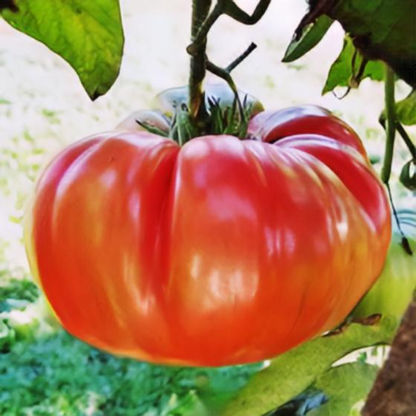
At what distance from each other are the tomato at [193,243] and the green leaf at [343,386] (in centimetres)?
14

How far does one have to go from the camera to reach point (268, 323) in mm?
287

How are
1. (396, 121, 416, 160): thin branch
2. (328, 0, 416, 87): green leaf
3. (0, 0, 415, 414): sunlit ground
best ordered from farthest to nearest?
1. (0, 0, 415, 414): sunlit ground
2. (396, 121, 416, 160): thin branch
3. (328, 0, 416, 87): green leaf

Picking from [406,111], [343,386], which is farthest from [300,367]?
[406,111]

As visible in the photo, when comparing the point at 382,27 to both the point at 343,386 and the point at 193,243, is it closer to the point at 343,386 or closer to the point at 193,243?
the point at 193,243

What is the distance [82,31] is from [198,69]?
0.16 ft

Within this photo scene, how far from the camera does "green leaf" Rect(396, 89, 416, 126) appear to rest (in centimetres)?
36

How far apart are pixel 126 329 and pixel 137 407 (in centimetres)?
36

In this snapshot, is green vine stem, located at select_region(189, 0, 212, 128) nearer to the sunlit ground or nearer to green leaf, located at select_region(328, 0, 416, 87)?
green leaf, located at select_region(328, 0, 416, 87)

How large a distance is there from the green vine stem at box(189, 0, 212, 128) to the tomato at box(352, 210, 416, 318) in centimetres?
12

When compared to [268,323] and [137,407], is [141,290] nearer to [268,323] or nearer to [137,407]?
[268,323]

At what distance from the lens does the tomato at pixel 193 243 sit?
0.27 meters

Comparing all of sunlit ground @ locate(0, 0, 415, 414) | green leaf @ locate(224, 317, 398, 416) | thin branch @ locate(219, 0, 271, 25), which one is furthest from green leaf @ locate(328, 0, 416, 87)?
sunlit ground @ locate(0, 0, 415, 414)

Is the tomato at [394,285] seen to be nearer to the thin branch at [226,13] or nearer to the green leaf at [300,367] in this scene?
the green leaf at [300,367]

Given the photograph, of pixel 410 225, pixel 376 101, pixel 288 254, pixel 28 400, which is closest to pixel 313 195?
pixel 288 254
